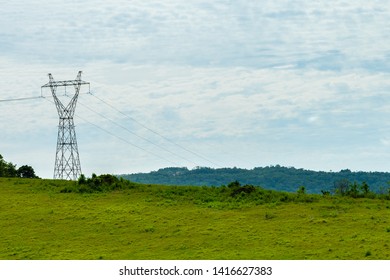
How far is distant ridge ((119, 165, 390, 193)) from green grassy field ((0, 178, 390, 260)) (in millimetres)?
120482

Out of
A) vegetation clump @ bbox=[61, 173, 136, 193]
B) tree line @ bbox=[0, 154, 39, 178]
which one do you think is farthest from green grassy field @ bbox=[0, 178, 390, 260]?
tree line @ bbox=[0, 154, 39, 178]

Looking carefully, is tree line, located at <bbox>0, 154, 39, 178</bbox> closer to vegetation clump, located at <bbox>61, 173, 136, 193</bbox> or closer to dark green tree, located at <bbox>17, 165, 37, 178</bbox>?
dark green tree, located at <bbox>17, 165, 37, 178</bbox>

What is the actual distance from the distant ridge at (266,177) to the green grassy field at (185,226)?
120482 mm

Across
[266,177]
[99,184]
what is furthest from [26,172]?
[266,177]

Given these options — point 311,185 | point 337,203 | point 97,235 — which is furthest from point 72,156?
point 311,185

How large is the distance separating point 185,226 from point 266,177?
14126 centimetres

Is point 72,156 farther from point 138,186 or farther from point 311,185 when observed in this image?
point 311,185

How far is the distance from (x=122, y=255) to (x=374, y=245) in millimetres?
14125

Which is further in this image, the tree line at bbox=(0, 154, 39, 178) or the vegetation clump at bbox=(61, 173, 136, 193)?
the tree line at bbox=(0, 154, 39, 178)

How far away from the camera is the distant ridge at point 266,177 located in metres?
177

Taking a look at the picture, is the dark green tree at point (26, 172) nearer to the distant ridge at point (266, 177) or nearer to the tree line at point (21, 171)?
the tree line at point (21, 171)

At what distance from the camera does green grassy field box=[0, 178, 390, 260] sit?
3819cm

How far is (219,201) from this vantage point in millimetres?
50719

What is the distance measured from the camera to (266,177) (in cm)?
18388
